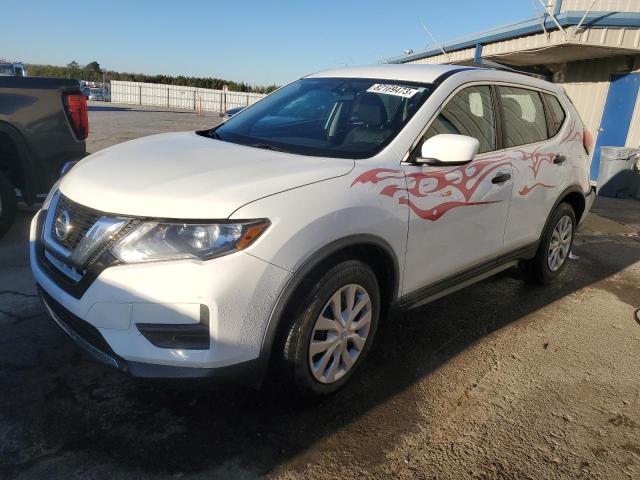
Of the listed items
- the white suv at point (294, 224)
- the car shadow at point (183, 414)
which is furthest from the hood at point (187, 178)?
the car shadow at point (183, 414)

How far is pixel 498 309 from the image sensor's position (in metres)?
4.30

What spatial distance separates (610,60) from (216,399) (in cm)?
1138

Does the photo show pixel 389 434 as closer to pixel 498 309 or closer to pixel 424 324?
pixel 424 324

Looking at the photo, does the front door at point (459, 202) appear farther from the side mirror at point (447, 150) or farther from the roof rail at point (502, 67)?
the roof rail at point (502, 67)

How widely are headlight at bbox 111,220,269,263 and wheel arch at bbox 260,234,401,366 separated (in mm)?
300

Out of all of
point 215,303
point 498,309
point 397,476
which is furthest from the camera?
point 498,309

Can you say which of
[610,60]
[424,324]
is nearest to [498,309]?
[424,324]

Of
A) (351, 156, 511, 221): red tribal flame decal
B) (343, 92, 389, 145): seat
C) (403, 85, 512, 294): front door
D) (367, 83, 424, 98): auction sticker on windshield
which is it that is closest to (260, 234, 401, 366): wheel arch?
(403, 85, 512, 294): front door

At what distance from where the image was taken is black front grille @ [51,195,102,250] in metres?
2.40

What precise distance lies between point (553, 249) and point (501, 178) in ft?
4.87

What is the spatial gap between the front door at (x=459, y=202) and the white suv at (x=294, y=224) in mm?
12

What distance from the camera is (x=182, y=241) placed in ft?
7.34

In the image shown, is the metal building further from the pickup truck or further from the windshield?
the pickup truck

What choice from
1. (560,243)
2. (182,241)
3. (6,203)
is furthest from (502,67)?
(6,203)
